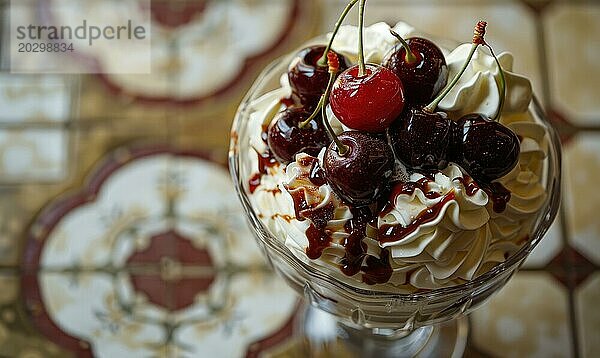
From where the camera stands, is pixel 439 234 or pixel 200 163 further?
pixel 200 163

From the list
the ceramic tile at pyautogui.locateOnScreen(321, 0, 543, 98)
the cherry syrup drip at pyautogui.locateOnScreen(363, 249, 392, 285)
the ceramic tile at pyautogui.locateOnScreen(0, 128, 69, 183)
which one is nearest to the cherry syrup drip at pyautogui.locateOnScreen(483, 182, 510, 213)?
the cherry syrup drip at pyautogui.locateOnScreen(363, 249, 392, 285)

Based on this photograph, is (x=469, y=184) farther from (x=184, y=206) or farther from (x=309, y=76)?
(x=184, y=206)

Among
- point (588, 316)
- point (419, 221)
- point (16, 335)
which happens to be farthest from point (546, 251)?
point (16, 335)

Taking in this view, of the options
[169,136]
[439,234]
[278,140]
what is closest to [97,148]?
[169,136]

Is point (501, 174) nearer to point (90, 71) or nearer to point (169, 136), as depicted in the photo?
point (169, 136)

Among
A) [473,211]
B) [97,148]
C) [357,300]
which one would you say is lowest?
[97,148]

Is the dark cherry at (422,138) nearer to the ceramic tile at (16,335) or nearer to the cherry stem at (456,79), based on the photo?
the cherry stem at (456,79)
